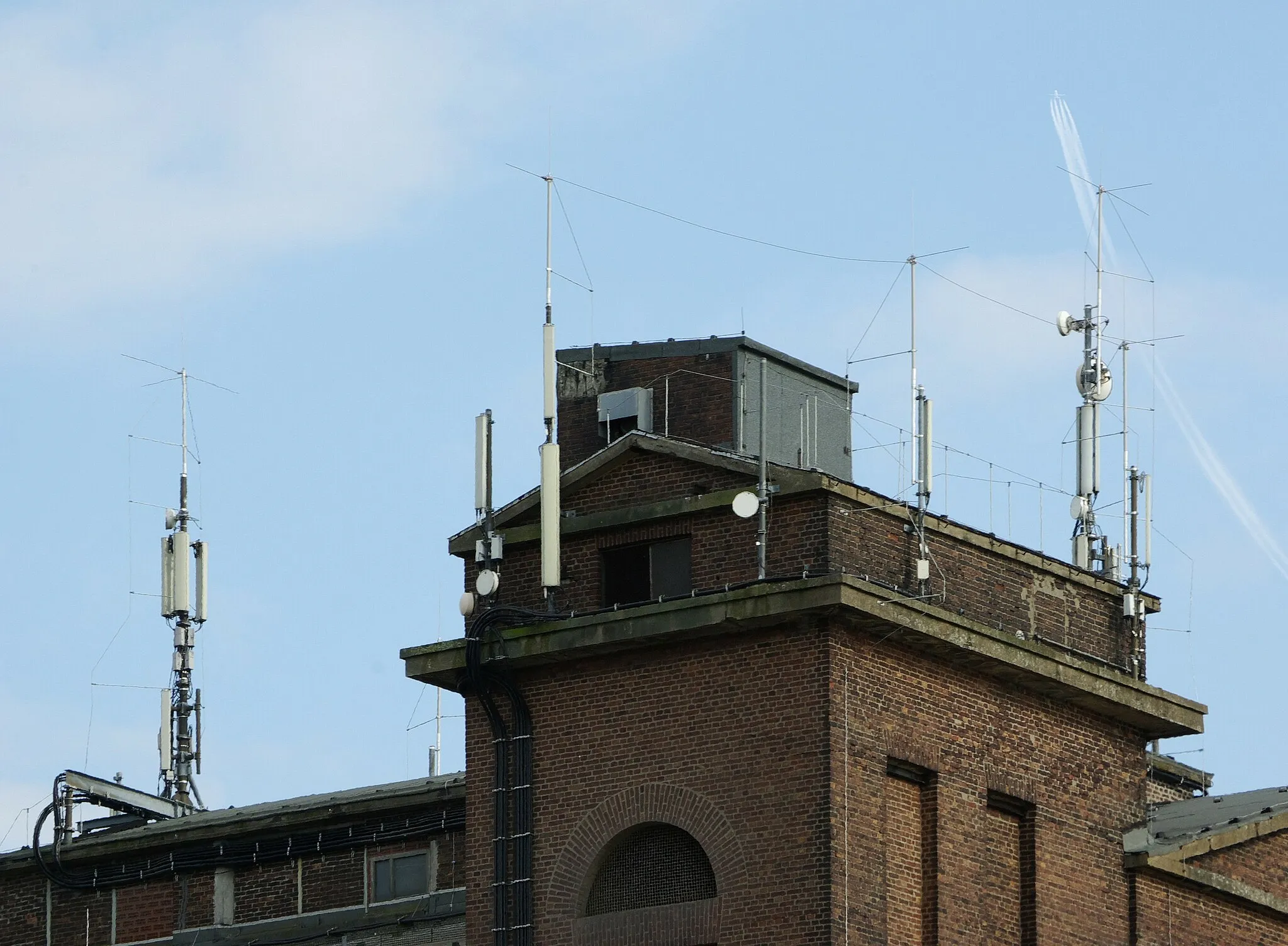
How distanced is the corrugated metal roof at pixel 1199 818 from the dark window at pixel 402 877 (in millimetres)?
13289

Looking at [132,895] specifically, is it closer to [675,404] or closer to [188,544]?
[188,544]

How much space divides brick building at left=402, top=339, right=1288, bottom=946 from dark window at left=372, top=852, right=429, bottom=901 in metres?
6.19

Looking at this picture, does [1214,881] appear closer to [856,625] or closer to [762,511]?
[856,625]

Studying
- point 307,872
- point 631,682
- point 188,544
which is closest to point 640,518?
point 631,682

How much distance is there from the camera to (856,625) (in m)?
53.4

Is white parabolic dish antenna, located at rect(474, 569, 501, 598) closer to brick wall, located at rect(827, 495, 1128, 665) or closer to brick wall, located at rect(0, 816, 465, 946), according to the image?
brick wall, located at rect(827, 495, 1128, 665)

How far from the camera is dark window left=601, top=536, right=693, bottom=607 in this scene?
55625 mm

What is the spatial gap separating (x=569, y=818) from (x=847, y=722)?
5228mm

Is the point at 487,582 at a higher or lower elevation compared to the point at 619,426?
lower

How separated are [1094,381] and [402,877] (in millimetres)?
16253

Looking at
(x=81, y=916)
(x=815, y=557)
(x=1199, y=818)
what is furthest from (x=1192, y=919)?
(x=81, y=916)

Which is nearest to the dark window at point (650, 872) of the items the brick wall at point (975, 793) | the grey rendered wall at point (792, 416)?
the brick wall at point (975, 793)

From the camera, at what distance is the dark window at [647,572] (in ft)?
182

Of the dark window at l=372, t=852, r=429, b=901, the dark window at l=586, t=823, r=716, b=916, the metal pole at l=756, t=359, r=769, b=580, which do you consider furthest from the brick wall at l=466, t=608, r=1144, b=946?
the dark window at l=372, t=852, r=429, b=901
